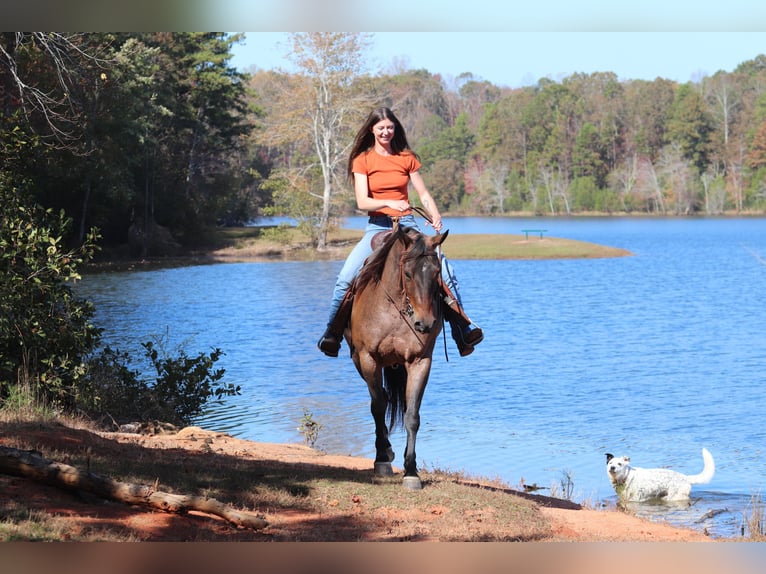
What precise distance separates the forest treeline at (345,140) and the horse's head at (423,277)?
14.4 meters

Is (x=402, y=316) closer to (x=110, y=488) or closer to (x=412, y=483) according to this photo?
(x=412, y=483)

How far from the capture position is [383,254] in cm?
813

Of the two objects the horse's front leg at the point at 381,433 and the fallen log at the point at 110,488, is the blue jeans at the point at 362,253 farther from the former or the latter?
the fallen log at the point at 110,488

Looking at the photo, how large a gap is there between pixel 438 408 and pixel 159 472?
30.5 ft

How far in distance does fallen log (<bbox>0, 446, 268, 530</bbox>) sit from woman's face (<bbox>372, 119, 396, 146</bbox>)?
9.94 ft

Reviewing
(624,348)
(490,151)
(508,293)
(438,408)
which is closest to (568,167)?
(490,151)

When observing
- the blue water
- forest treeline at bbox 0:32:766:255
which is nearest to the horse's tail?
the blue water

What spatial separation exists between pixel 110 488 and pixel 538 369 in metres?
15.1

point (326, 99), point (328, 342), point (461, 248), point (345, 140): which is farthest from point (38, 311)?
point (345, 140)

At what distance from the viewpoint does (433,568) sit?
5.96m

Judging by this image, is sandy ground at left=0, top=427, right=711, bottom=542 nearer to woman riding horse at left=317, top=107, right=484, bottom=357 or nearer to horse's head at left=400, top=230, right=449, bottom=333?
horse's head at left=400, top=230, right=449, bottom=333

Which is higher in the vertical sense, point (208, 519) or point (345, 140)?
point (345, 140)

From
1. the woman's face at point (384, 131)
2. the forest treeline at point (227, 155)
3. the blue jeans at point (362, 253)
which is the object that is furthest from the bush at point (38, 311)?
the woman's face at point (384, 131)

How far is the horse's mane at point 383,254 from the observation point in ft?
25.2
